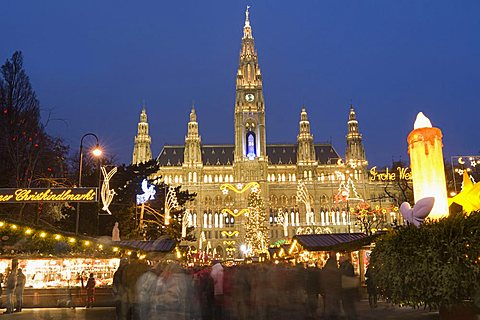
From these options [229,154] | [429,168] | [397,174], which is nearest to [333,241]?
[429,168]

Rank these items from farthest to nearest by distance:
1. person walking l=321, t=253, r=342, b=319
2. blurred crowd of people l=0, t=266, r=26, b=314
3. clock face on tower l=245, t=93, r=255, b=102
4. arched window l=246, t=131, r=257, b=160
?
clock face on tower l=245, t=93, r=255, b=102 < arched window l=246, t=131, r=257, b=160 < blurred crowd of people l=0, t=266, r=26, b=314 < person walking l=321, t=253, r=342, b=319

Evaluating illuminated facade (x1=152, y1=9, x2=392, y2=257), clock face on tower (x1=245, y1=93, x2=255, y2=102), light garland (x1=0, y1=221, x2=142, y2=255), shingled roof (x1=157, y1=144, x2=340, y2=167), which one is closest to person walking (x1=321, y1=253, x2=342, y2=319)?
light garland (x1=0, y1=221, x2=142, y2=255)

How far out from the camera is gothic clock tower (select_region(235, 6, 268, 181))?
288 ft

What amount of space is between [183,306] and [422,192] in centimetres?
504

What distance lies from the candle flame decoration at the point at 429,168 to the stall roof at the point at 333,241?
723 centimetres

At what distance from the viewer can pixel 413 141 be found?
9.07 metres

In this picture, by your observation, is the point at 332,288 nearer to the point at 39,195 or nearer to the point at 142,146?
the point at 39,195

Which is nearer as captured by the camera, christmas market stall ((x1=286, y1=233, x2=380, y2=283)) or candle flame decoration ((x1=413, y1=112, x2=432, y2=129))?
candle flame decoration ((x1=413, y1=112, x2=432, y2=129))

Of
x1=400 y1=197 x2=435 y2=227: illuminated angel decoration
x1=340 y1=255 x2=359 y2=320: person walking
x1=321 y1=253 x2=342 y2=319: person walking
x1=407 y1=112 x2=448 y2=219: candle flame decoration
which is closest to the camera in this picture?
x1=400 y1=197 x2=435 y2=227: illuminated angel decoration

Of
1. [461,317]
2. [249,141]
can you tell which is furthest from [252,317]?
[249,141]

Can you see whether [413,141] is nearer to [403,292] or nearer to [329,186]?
[403,292]

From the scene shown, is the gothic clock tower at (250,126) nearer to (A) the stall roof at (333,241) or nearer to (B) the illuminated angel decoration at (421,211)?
(A) the stall roof at (333,241)

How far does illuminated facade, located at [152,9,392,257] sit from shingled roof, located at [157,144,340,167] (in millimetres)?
304

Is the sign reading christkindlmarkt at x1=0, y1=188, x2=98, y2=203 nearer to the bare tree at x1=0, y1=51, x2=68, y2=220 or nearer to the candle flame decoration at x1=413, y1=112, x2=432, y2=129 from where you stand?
the bare tree at x1=0, y1=51, x2=68, y2=220
